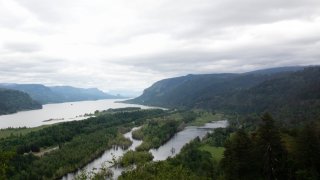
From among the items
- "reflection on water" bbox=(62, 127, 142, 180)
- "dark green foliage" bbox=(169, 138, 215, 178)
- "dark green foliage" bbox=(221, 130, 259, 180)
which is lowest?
"reflection on water" bbox=(62, 127, 142, 180)

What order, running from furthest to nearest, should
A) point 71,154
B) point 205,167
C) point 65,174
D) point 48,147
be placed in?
point 48,147, point 71,154, point 65,174, point 205,167

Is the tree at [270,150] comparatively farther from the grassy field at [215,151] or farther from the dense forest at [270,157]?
the grassy field at [215,151]

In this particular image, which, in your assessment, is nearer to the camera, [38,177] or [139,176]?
[139,176]

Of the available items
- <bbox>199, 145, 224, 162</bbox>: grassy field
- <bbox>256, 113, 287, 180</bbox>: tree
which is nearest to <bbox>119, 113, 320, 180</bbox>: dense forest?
<bbox>256, 113, 287, 180</bbox>: tree

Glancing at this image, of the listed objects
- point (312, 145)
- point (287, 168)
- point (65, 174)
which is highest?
point (312, 145)

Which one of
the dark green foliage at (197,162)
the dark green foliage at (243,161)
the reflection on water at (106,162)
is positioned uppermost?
the dark green foliage at (243,161)

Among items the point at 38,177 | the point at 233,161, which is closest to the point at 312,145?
the point at 233,161

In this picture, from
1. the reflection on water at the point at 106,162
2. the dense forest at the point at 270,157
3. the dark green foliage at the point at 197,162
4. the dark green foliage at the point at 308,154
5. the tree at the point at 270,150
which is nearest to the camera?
the dark green foliage at the point at 308,154

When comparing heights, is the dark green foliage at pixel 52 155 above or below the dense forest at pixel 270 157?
below

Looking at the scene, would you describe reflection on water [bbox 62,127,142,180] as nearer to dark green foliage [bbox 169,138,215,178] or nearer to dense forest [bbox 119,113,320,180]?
dark green foliage [bbox 169,138,215,178]

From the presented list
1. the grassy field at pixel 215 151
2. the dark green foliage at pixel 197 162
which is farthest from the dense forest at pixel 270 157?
the grassy field at pixel 215 151

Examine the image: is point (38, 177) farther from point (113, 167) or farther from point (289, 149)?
point (289, 149)
